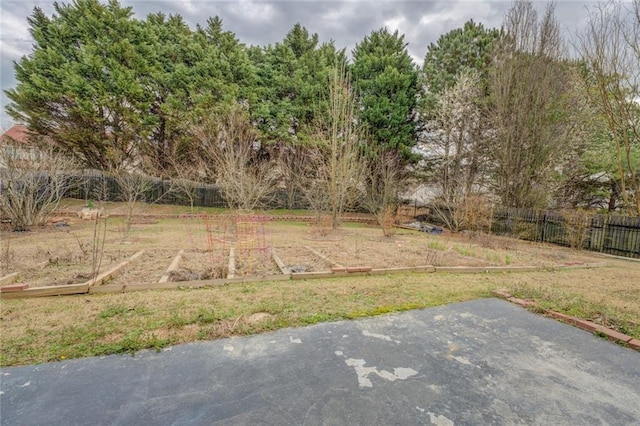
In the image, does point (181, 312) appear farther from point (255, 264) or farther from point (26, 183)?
point (26, 183)

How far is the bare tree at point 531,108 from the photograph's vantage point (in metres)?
11.9

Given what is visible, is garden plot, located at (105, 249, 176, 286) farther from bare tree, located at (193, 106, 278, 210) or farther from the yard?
bare tree, located at (193, 106, 278, 210)

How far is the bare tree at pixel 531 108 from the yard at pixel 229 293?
23.6 ft

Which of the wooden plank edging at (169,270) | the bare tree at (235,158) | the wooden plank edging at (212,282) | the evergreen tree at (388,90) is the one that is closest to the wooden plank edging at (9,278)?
the wooden plank edging at (212,282)

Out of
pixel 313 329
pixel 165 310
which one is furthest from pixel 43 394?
pixel 313 329

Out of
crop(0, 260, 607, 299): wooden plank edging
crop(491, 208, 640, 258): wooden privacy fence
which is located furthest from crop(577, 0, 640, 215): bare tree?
crop(0, 260, 607, 299): wooden plank edging

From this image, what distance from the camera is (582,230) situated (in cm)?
852

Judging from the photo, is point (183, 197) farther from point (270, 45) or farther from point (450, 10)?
point (450, 10)

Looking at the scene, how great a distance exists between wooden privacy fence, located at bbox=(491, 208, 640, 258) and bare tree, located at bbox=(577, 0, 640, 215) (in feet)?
6.87

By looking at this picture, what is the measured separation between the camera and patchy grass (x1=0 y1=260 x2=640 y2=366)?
210cm

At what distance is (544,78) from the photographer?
38.7ft

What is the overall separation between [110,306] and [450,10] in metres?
10.7

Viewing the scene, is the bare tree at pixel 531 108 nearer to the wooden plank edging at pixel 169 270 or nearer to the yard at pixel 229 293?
the yard at pixel 229 293

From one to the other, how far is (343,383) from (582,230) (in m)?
10.2
